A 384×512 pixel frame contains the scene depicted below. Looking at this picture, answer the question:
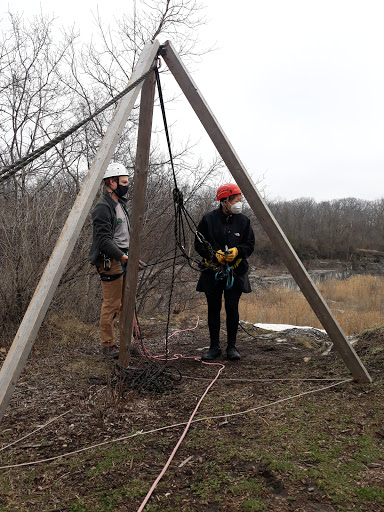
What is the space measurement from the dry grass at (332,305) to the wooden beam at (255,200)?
234cm

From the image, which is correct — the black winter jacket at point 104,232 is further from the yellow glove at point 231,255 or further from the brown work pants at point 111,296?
the yellow glove at point 231,255

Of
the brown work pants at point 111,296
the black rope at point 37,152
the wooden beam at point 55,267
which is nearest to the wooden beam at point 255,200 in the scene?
the black rope at point 37,152

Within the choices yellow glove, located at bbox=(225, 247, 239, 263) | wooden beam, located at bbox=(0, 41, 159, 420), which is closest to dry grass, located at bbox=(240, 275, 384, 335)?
A: yellow glove, located at bbox=(225, 247, 239, 263)

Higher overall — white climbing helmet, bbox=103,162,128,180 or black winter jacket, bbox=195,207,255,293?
white climbing helmet, bbox=103,162,128,180

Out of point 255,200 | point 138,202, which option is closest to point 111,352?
point 138,202

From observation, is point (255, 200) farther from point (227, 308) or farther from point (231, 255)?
point (227, 308)

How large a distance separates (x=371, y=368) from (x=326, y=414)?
1225 millimetres

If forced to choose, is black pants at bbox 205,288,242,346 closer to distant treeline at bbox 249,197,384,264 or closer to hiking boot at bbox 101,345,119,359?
hiking boot at bbox 101,345,119,359

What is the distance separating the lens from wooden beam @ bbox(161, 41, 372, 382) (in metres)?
3.71

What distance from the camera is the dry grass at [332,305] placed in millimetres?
10139

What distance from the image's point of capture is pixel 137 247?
13.8ft

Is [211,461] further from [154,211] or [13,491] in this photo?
[154,211]

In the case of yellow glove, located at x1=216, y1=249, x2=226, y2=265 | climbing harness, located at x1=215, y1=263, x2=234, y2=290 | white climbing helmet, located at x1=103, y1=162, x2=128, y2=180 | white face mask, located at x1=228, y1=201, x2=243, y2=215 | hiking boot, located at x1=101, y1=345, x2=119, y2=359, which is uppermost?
white climbing helmet, located at x1=103, y1=162, x2=128, y2=180

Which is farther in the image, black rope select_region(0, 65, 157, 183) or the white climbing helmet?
the white climbing helmet
